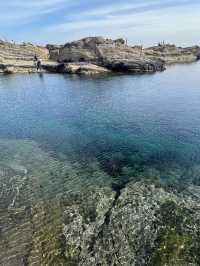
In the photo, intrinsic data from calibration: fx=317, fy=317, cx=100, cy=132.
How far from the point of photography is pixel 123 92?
241 ft

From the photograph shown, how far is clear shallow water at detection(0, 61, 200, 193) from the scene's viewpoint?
32719 mm

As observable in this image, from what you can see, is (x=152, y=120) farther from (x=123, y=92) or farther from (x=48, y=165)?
(x=123, y=92)

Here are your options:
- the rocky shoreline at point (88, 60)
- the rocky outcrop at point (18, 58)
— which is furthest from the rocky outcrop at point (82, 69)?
the rocky outcrop at point (18, 58)

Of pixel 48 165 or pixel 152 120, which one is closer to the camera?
pixel 48 165

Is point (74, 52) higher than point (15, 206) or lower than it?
higher

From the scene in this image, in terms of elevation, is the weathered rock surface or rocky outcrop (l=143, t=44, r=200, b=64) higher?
rocky outcrop (l=143, t=44, r=200, b=64)

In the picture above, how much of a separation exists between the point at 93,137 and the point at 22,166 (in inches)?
453

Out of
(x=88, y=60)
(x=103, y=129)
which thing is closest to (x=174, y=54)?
(x=88, y=60)

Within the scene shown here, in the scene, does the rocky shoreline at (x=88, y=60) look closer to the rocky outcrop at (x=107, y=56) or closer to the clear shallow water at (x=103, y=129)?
the rocky outcrop at (x=107, y=56)

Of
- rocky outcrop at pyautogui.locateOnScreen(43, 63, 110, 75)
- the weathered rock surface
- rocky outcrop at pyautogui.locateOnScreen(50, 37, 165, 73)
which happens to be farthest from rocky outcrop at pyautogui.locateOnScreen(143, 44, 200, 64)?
the weathered rock surface

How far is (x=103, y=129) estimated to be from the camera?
146 ft

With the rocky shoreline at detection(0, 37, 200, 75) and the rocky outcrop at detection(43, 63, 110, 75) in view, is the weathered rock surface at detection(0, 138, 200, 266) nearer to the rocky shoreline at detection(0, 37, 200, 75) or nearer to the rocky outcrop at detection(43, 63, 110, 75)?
the rocky outcrop at detection(43, 63, 110, 75)

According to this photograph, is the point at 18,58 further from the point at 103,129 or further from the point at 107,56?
the point at 103,129

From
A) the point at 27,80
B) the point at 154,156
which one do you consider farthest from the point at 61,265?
the point at 27,80
